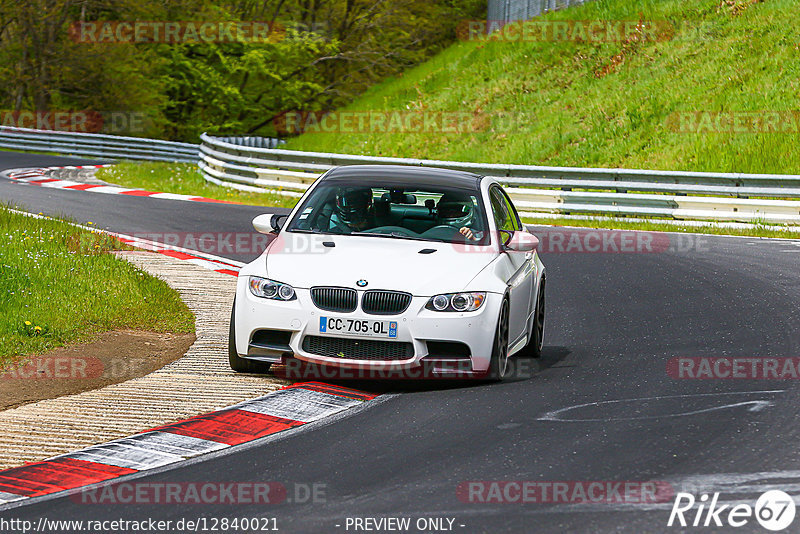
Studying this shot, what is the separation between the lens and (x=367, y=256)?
8.30 meters

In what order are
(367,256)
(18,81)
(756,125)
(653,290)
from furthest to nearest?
(18,81)
(756,125)
(653,290)
(367,256)

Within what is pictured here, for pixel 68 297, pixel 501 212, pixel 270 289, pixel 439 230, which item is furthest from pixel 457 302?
pixel 68 297

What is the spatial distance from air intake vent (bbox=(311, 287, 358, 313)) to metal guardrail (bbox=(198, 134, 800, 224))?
45.9ft

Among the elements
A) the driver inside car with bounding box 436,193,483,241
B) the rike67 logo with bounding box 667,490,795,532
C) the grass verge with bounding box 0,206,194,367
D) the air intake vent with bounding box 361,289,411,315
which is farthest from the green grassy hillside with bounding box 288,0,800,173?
the rike67 logo with bounding box 667,490,795,532

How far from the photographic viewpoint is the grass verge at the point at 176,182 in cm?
2458

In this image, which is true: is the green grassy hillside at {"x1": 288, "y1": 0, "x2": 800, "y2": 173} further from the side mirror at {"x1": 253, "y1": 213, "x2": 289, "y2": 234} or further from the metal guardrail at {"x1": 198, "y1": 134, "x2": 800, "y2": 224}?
the side mirror at {"x1": 253, "y1": 213, "x2": 289, "y2": 234}

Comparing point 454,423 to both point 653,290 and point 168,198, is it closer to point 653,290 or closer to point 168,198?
point 653,290

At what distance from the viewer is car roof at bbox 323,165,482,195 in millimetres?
9352

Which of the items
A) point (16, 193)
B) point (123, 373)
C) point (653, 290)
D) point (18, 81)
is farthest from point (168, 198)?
point (18, 81)

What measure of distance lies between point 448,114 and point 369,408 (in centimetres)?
2911

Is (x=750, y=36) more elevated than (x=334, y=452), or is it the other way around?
(x=750, y=36)

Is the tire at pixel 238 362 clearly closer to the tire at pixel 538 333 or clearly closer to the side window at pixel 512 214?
the tire at pixel 538 333

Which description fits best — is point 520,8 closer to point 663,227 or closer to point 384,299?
point 663,227

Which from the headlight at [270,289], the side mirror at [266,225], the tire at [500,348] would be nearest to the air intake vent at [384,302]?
the headlight at [270,289]
